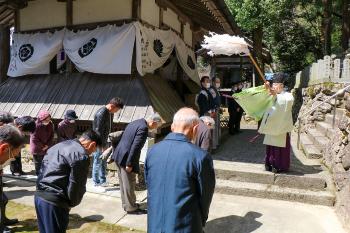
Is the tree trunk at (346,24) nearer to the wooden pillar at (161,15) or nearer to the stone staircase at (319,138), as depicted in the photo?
the stone staircase at (319,138)

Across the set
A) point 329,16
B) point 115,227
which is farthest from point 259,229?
point 329,16

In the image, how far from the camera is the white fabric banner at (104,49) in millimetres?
8875

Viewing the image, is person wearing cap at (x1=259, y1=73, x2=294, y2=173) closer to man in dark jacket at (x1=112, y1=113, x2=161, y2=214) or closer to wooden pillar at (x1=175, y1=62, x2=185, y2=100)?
man in dark jacket at (x1=112, y1=113, x2=161, y2=214)

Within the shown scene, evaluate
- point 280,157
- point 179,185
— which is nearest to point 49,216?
point 179,185

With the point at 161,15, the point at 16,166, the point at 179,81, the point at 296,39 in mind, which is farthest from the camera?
the point at 296,39

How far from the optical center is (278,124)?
22.1 ft

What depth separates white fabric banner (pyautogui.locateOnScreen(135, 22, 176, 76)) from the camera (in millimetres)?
8867

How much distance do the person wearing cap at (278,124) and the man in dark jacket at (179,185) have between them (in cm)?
389

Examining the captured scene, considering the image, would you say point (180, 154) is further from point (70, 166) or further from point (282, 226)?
point (282, 226)

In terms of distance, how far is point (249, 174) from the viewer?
7062 mm

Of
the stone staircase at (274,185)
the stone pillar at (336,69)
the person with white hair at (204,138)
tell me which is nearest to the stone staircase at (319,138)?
the stone staircase at (274,185)

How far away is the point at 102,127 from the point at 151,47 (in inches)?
139

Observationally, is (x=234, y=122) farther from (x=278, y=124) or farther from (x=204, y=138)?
(x=204, y=138)

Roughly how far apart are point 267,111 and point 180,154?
4.18 m
